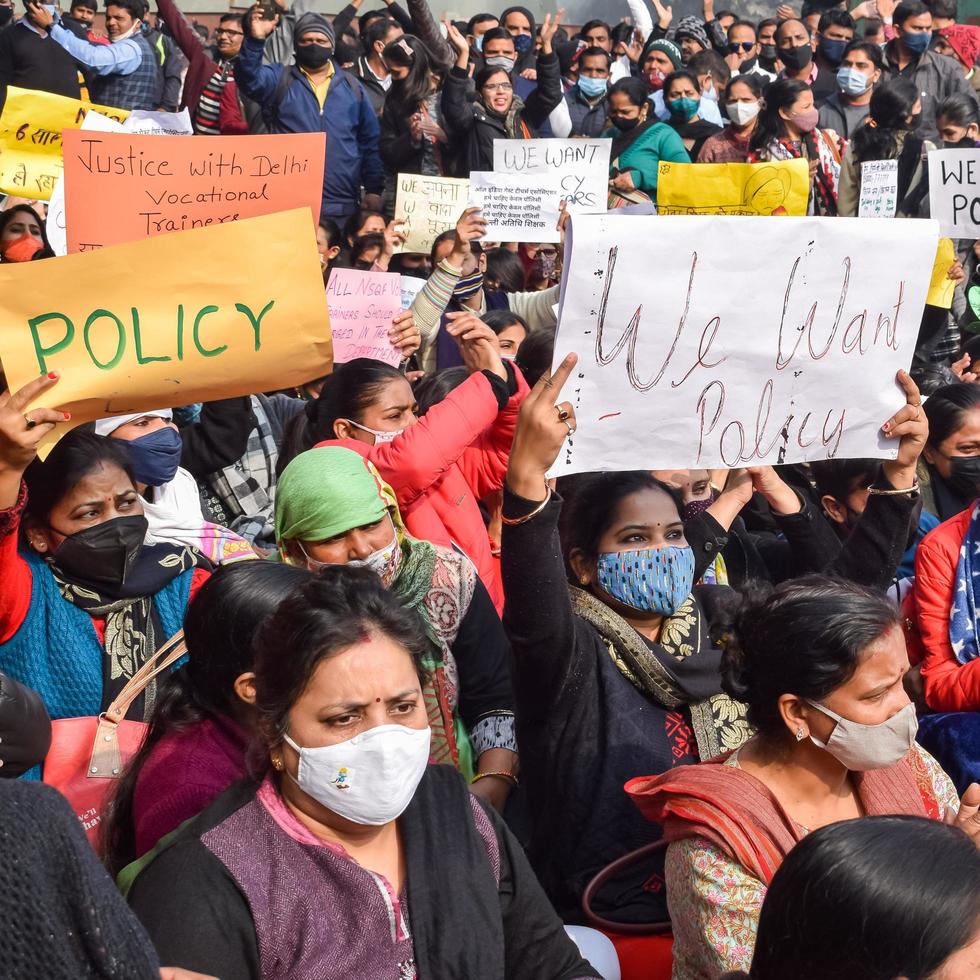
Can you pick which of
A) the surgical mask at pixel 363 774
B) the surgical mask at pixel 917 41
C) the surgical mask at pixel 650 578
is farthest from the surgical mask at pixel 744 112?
the surgical mask at pixel 363 774

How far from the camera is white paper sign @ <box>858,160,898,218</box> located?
27.6 ft

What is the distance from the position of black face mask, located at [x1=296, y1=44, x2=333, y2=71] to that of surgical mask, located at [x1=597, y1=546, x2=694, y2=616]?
7.54 m

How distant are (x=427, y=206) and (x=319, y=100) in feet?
7.22

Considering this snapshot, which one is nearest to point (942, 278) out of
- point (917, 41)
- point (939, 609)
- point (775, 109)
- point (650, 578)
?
point (775, 109)

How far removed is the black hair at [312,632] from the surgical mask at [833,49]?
12.3 metres

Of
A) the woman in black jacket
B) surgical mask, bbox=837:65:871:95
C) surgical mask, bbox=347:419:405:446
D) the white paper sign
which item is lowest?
surgical mask, bbox=347:419:405:446

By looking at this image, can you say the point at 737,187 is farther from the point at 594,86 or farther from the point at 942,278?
the point at 594,86

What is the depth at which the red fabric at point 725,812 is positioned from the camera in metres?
2.59

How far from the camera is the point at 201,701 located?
288cm

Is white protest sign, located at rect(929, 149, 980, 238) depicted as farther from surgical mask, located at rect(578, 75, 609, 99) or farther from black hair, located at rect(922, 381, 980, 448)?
surgical mask, located at rect(578, 75, 609, 99)

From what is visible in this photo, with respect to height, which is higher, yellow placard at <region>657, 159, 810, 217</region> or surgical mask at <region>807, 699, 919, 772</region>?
yellow placard at <region>657, 159, 810, 217</region>

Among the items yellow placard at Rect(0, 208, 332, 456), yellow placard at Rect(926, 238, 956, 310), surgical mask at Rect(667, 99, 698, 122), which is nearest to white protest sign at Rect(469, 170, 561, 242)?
yellow placard at Rect(926, 238, 956, 310)

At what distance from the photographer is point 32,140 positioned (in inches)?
272

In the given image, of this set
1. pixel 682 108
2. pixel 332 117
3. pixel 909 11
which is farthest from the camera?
pixel 909 11
